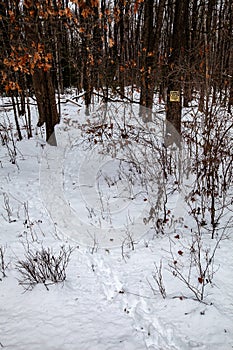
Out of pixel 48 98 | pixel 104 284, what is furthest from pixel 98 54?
pixel 104 284

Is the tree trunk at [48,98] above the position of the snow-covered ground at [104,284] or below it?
above

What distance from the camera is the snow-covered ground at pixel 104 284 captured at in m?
2.12

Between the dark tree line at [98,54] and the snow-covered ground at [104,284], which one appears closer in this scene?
the snow-covered ground at [104,284]

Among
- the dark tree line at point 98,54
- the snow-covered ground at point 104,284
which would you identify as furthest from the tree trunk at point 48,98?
the snow-covered ground at point 104,284

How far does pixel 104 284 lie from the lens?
2.78 meters

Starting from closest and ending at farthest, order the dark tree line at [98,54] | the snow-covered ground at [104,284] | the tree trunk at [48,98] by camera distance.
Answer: the snow-covered ground at [104,284]
the dark tree line at [98,54]
the tree trunk at [48,98]

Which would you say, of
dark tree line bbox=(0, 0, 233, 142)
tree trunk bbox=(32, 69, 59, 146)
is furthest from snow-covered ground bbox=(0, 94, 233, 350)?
tree trunk bbox=(32, 69, 59, 146)

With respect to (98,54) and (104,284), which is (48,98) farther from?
(104,284)

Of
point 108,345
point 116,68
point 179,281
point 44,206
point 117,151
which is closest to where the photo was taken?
point 108,345

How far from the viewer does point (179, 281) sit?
2.71 metres

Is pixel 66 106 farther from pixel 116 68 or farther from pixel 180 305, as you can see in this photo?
pixel 180 305

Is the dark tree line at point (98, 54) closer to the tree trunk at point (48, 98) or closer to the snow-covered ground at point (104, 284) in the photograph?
the tree trunk at point (48, 98)

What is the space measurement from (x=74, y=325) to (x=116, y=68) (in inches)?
215

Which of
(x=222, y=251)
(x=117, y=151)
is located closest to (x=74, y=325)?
(x=222, y=251)
